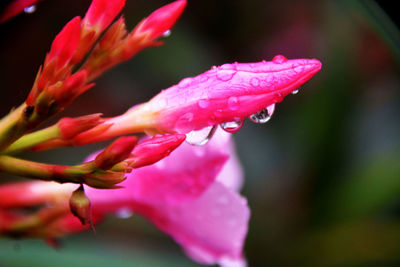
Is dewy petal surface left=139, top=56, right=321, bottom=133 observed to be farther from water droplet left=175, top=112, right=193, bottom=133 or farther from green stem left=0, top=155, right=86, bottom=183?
green stem left=0, top=155, right=86, bottom=183

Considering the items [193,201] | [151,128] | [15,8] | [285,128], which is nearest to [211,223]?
[193,201]

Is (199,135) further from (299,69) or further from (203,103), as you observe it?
(299,69)

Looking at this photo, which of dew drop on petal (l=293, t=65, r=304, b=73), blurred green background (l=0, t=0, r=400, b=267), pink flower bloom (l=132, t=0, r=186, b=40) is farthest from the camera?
blurred green background (l=0, t=0, r=400, b=267)

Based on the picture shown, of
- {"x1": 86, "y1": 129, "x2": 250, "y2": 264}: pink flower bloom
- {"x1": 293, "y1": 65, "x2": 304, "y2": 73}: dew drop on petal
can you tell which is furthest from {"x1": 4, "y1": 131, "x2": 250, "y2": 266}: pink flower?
{"x1": 293, "y1": 65, "x2": 304, "y2": 73}: dew drop on petal

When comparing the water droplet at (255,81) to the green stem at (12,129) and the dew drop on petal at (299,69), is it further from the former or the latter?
the green stem at (12,129)

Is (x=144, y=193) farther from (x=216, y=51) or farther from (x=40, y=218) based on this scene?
(x=216, y=51)

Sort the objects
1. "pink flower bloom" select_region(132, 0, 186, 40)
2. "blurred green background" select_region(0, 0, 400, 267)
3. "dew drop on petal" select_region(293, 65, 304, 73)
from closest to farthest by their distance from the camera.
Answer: "dew drop on petal" select_region(293, 65, 304, 73)
"pink flower bloom" select_region(132, 0, 186, 40)
"blurred green background" select_region(0, 0, 400, 267)

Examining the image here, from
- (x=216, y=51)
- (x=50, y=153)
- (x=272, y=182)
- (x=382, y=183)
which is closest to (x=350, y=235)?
(x=382, y=183)

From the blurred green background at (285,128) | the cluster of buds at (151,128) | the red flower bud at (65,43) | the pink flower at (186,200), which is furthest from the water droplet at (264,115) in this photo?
the blurred green background at (285,128)
